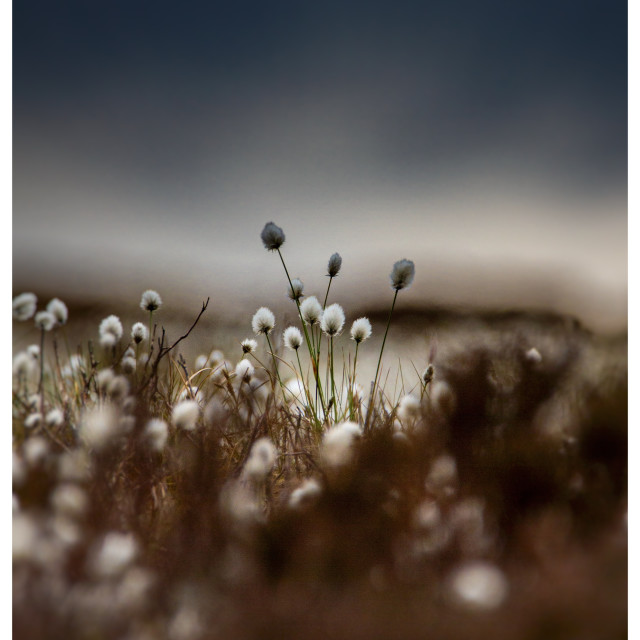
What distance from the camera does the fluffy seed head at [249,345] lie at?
145 centimetres

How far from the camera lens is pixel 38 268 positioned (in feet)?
4.80

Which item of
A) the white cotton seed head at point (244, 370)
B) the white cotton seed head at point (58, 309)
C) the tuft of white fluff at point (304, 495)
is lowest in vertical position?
the tuft of white fluff at point (304, 495)

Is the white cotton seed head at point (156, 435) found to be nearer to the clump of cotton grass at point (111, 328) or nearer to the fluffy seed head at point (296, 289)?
the clump of cotton grass at point (111, 328)

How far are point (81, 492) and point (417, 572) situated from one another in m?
0.68

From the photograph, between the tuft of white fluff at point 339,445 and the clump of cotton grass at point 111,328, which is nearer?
the tuft of white fluff at point 339,445

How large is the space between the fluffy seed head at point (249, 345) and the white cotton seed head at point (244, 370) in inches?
1.1

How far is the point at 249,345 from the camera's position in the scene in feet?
4.76

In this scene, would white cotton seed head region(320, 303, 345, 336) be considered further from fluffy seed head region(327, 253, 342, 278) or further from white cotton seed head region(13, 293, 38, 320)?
white cotton seed head region(13, 293, 38, 320)

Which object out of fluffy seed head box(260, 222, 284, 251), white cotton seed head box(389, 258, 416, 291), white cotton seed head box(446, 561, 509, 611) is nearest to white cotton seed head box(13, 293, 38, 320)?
fluffy seed head box(260, 222, 284, 251)

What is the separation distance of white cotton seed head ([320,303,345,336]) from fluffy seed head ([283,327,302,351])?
0.07 meters

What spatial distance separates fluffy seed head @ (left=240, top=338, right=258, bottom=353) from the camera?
145cm

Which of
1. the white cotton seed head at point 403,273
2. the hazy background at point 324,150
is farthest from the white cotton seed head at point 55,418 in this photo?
the white cotton seed head at point 403,273
